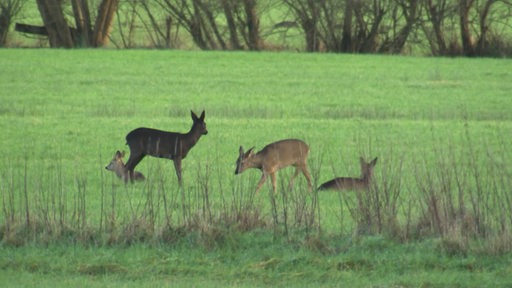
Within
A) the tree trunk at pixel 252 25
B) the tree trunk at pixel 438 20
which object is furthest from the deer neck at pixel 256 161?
the tree trunk at pixel 252 25

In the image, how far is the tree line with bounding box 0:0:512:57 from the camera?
140 feet

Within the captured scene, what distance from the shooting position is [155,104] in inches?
1056

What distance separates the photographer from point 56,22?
44312 mm

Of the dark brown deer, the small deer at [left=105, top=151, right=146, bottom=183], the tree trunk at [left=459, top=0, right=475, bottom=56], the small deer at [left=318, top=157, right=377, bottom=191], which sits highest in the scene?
the tree trunk at [left=459, top=0, right=475, bottom=56]

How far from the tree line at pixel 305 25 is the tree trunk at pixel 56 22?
38 millimetres

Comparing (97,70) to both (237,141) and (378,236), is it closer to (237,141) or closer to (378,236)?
(237,141)

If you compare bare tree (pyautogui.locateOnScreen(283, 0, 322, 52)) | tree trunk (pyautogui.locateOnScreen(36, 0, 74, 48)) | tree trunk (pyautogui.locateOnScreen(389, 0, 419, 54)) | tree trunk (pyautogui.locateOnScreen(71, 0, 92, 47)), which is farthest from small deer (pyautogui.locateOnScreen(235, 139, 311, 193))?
tree trunk (pyautogui.locateOnScreen(71, 0, 92, 47))

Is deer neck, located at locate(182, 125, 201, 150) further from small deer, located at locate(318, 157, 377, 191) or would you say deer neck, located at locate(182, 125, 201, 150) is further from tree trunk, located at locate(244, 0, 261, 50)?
tree trunk, located at locate(244, 0, 261, 50)

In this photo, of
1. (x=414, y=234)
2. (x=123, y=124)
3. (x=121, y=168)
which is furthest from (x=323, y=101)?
(x=414, y=234)

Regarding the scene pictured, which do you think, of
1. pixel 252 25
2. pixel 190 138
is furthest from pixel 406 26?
pixel 190 138

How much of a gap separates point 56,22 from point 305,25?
31.6ft

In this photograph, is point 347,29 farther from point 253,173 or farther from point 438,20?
point 253,173

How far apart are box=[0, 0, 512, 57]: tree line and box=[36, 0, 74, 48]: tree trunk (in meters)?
0.04

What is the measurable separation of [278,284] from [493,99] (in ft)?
62.7
